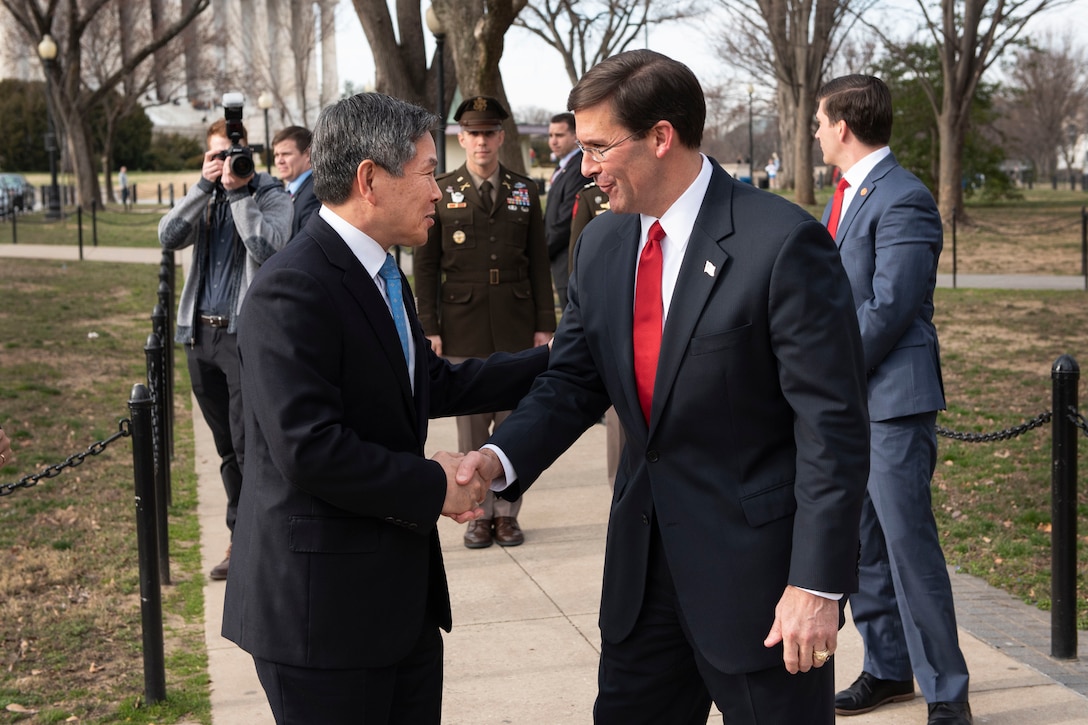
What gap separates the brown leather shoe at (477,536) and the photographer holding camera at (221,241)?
4.32 feet

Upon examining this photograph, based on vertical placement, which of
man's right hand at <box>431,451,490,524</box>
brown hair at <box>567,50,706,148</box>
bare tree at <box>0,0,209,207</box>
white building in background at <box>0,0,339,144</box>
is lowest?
man's right hand at <box>431,451,490,524</box>

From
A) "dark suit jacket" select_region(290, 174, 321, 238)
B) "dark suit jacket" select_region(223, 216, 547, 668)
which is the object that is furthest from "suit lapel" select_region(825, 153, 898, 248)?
"dark suit jacket" select_region(290, 174, 321, 238)

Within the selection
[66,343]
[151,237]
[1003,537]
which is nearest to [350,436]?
[1003,537]

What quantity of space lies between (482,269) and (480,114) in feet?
2.87

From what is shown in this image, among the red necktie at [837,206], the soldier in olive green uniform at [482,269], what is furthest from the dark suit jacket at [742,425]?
the soldier in olive green uniform at [482,269]

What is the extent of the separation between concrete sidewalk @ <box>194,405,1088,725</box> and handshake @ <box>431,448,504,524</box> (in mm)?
1852

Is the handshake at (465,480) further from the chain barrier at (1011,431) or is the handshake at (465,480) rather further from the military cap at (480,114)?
the military cap at (480,114)

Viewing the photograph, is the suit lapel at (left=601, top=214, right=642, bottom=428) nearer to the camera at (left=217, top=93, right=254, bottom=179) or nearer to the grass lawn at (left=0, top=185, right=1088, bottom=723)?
the grass lawn at (left=0, top=185, right=1088, bottom=723)

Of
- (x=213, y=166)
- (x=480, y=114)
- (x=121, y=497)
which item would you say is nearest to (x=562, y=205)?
(x=480, y=114)

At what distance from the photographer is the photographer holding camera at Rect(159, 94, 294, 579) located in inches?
236

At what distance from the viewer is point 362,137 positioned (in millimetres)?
2793

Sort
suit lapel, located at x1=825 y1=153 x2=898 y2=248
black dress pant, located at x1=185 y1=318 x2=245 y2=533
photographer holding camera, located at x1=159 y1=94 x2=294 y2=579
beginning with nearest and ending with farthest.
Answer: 1. suit lapel, located at x1=825 y1=153 x2=898 y2=248
2. black dress pant, located at x1=185 y1=318 x2=245 y2=533
3. photographer holding camera, located at x1=159 y1=94 x2=294 y2=579

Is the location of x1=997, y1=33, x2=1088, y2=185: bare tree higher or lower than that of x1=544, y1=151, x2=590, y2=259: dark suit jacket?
higher

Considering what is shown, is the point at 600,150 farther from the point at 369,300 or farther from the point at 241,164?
the point at 241,164
